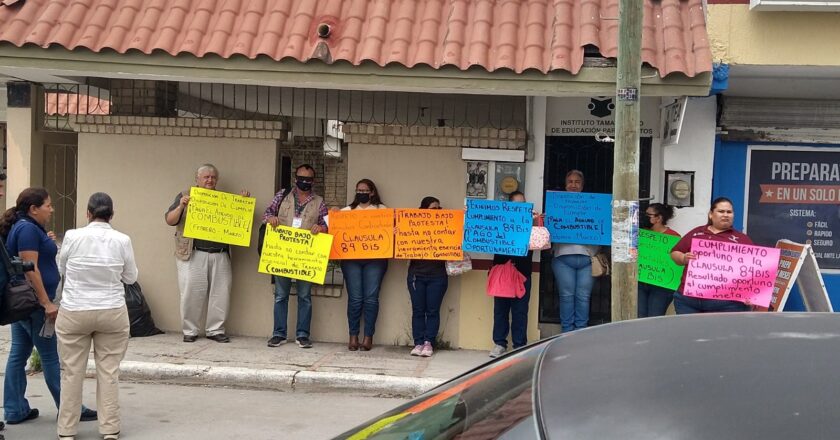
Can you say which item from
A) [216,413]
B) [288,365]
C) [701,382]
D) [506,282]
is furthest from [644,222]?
[701,382]

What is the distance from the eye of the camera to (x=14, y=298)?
579 cm

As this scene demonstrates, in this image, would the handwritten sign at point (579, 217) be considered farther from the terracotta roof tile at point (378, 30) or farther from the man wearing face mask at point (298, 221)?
the man wearing face mask at point (298, 221)

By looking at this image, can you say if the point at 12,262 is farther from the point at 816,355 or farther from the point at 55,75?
the point at 816,355

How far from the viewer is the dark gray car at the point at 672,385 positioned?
6.16 ft

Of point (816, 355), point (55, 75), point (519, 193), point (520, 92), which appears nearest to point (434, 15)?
point (520, 92)

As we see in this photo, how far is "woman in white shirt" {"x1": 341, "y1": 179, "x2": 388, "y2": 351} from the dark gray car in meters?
6.36

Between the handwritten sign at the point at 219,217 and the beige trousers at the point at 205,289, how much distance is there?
265 millimetres

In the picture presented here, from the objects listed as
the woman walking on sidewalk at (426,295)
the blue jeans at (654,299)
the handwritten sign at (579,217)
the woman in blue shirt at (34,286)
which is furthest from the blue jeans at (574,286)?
the woman in blue shirt at (34,286)

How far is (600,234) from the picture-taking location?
8836 millimetres

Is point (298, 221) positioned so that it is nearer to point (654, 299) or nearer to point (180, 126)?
point (180, 126)

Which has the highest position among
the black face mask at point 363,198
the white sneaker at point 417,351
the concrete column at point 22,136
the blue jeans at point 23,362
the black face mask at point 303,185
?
the concrete column at point 22,136

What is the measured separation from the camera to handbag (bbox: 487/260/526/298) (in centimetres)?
872

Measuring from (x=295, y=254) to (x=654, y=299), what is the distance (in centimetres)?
366

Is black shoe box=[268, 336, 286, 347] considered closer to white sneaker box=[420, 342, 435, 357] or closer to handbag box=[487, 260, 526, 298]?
white sneaker box=[420, 342, 435, 357]
